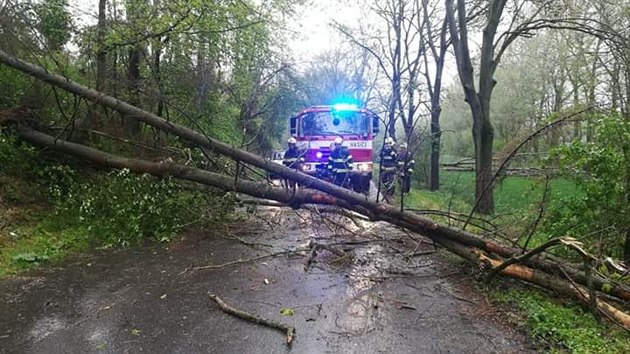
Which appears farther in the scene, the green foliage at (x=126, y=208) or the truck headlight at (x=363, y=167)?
the truck headlight at (x=363, y=167)

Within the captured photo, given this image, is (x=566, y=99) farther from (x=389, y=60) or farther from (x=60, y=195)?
(x=60, y=195)

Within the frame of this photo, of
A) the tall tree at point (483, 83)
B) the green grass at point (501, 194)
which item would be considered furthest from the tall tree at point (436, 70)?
the tall tree at point (483, 83)

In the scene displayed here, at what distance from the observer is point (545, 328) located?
3824 millimetres

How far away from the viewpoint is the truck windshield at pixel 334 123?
11688 mm

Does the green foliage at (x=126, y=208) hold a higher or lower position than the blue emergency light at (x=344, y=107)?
lower

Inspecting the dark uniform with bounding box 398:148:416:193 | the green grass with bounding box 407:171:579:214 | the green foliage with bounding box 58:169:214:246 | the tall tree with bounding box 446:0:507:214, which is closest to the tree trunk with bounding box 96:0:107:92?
the green foliage with bounding box 58:169:214:246

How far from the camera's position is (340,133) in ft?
38.4

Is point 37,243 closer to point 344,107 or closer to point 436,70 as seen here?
point 344,107

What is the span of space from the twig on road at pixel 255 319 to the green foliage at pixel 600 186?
3.56 metres

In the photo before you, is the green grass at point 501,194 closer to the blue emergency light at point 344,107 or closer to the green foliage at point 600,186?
the green foliage at point 600,186

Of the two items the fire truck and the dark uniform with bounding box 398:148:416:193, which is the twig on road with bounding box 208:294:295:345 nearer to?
the dark uniform with bounding box 398:148:416:193

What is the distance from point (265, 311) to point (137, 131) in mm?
5068

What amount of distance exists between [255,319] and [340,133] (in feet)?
26.5

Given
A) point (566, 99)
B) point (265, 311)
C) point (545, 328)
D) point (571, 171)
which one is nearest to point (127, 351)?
point (265, 311)
